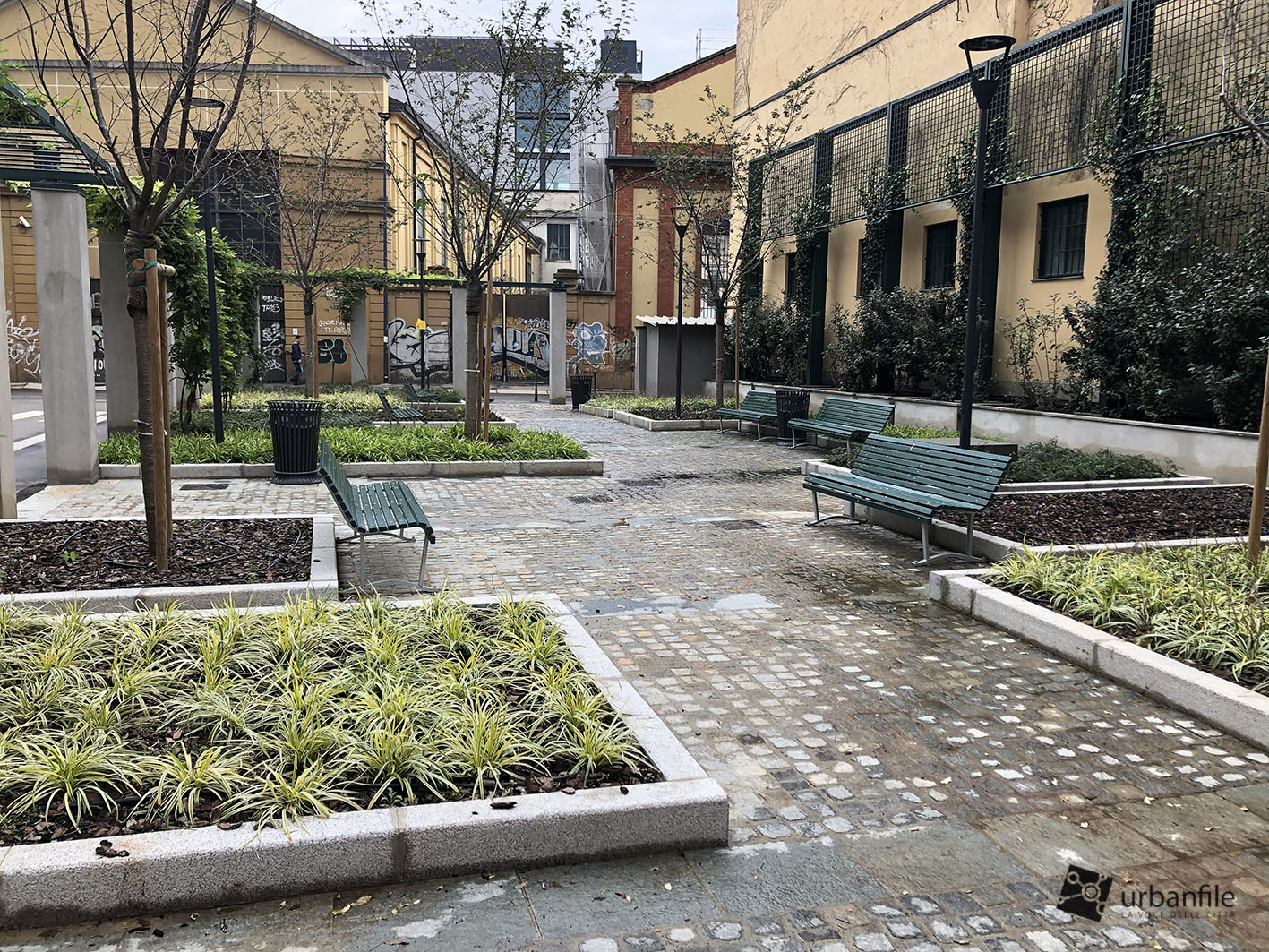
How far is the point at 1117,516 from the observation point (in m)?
8.75

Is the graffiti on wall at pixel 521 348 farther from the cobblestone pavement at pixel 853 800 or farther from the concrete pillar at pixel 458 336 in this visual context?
the cobblestone pavement at pixel 853 800

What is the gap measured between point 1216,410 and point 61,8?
12.1 metres

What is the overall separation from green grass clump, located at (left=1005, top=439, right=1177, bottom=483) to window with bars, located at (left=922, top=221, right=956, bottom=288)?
22.5ft

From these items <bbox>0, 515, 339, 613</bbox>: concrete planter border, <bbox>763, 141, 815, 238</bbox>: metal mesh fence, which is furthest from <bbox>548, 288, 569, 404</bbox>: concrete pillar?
<bbox>0, 515, 339, 613</bbox>: concrete planter border

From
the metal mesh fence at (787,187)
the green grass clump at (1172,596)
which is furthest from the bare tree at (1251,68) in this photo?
the metal mesh fence at (787,187)

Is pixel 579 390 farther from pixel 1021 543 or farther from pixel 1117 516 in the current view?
pixel 1021 543

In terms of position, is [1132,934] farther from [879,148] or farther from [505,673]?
[879,148]

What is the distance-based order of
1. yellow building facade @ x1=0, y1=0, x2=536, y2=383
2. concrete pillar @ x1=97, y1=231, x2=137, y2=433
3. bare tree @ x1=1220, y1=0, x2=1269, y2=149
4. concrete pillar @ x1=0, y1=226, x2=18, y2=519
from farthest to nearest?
yellow building facade @ x1=0, y1=0, x2=536, y2=383
concrete pillar @ x1=97, y1=231, x2=137, y2=433
bare tree @ x1=1220, y1=0, x2=1269, y2=149
concrete pillar @ x1=0, y1=226, x2=18, y2=519

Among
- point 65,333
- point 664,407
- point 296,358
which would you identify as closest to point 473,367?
point 65,333

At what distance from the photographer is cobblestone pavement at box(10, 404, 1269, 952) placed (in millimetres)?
2953

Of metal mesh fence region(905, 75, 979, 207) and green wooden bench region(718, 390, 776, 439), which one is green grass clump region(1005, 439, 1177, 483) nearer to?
green wooden bench region(718, 390, 776, 439)

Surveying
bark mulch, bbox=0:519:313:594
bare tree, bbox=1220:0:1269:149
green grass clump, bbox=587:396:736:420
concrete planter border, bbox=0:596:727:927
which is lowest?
concrete planter border, bbox=0:596:727:927

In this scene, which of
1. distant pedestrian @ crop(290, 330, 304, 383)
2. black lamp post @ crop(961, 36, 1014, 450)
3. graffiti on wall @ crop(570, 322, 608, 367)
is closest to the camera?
black lamp post @ crop(961, 36, 1014, 450)

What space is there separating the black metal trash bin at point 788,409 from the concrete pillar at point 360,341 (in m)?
17.4
